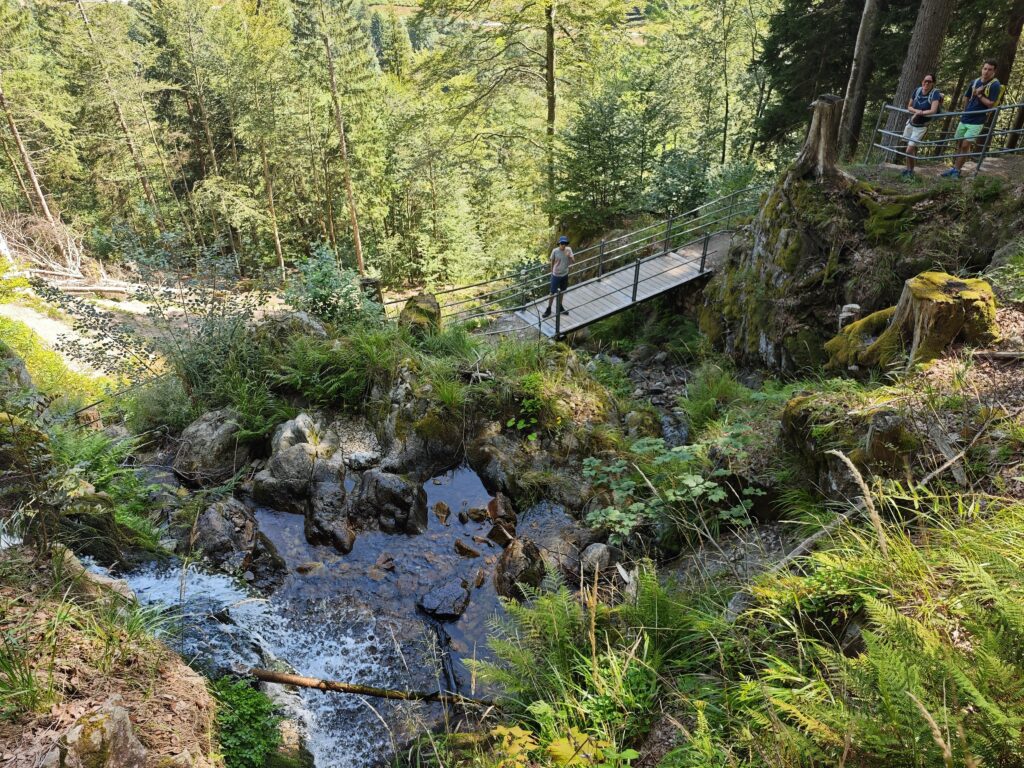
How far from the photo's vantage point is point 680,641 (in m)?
3.15

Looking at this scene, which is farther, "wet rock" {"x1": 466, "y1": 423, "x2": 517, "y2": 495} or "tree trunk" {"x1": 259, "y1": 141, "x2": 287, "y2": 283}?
"tree trunk" {"x1": 259, "y1": 141, "x2": 287, "y2": 283}

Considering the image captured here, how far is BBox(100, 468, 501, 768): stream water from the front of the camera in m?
4.27

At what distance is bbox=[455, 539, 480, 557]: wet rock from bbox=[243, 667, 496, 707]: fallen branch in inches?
66.7

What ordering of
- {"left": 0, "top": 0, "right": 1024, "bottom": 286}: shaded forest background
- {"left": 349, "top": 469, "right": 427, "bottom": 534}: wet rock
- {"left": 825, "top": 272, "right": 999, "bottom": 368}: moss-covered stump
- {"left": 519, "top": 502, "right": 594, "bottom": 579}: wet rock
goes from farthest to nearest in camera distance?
1. {"left": 0, "top": 0, "right": 1024, "bottom": 286}: shaded forest background
2. {"left": 349, "top": 469, "right": 427, "bottom": 534}: wet rock
3. {"left": 519, "top": 502, "right": 594, "bottom": 579}: wet rock
4. {"left": 825, "top": 272, "right": 999, "bottom": 368}: moss-covered stump

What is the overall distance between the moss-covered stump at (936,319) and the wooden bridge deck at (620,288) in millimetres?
6077

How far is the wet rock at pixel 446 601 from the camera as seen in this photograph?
547 cm

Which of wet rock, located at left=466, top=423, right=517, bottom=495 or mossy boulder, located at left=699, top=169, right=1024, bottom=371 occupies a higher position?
mossy boulder, located at left=699, top=169, right=1024, bottom=371

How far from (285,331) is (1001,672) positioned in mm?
8797

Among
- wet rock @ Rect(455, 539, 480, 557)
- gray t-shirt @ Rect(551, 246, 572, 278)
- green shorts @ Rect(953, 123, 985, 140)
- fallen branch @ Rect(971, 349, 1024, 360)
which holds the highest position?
green shorts @ Rect(953, 123, 985, 140)

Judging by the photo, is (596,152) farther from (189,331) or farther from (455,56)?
(189,331)

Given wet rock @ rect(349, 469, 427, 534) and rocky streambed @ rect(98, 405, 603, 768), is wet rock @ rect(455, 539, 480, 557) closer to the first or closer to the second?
rocky streambed @ rect(98, 405, 603, 768)

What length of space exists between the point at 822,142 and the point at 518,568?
785 centimetres

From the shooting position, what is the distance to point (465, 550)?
6262 millimetres

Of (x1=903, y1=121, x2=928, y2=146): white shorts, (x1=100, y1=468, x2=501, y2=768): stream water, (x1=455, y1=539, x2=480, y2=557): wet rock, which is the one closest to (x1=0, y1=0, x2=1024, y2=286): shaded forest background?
(x1=903, y1=121, x2=928, y2=146): white shorts
